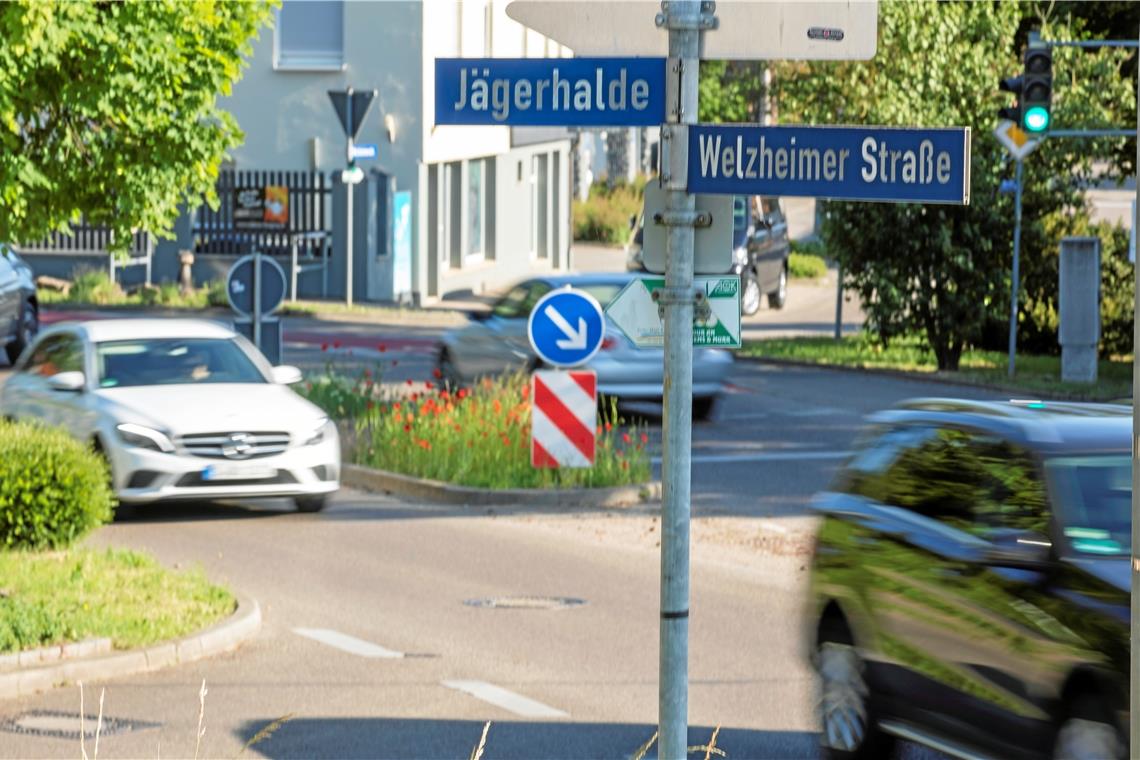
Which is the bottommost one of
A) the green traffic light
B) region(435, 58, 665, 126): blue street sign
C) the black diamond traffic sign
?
region(435, 58, 665, 126): blue street sign

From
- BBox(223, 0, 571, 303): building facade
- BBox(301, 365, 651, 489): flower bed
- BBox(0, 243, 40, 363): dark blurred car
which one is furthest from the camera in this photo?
BBox(223, 0, 571, 303): building facade

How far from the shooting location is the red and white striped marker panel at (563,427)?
16500 mm

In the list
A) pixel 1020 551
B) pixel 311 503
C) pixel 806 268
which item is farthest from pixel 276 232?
pixel 1020 551

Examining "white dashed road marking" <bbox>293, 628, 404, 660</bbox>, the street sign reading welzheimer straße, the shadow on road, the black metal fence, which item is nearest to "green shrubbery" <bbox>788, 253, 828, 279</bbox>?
the black metal fence

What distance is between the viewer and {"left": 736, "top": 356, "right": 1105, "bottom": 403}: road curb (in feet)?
83.6

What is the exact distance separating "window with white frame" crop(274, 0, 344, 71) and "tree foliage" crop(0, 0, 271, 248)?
83.3 feet

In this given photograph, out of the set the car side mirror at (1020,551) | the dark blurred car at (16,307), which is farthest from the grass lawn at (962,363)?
the car side mirror at (1020,551)

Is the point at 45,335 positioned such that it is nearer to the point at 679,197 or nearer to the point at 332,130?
the point at 679,197

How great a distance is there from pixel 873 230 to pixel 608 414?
30.2ft

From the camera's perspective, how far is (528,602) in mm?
12430

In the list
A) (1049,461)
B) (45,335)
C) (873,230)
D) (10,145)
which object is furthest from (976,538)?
(873,230)

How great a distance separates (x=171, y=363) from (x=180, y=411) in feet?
3.49

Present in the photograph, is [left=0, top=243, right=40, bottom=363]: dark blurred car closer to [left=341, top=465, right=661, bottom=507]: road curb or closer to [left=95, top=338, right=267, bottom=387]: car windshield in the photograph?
[left=95, top=338, right=267, bottom=387]: car windshield

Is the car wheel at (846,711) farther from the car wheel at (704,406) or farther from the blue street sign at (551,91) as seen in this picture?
the car wheel at (704,406)
